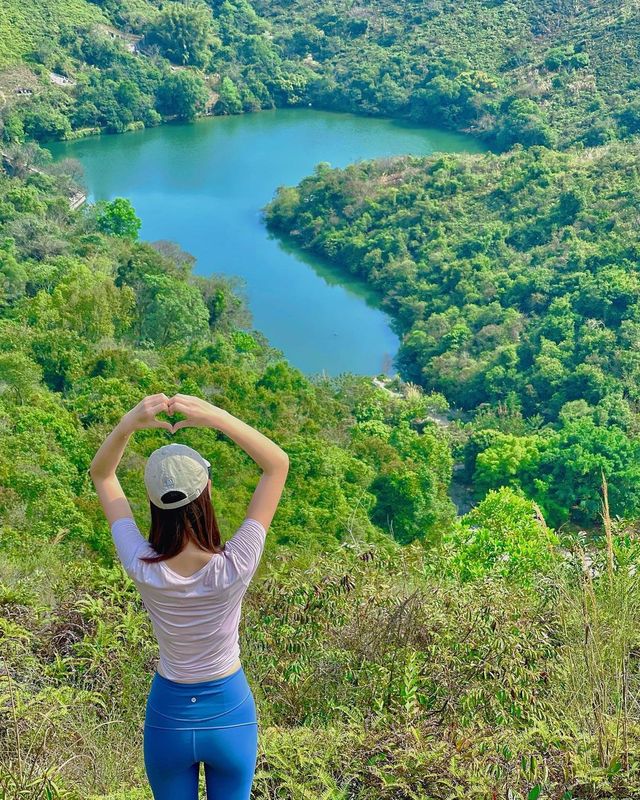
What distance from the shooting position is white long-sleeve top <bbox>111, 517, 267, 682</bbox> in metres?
1.88

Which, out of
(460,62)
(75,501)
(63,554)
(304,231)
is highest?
(460,62)

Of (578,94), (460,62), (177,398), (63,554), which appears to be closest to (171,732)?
(177,398)

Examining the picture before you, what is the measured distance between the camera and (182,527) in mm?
1899

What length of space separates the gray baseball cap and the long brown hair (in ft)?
0.07

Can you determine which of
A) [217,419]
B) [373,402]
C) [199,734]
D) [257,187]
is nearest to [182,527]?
[217,419]

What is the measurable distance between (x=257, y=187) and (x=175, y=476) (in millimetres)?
32319

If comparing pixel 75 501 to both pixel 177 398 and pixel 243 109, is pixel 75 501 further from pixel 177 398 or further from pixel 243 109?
pixel 243 109

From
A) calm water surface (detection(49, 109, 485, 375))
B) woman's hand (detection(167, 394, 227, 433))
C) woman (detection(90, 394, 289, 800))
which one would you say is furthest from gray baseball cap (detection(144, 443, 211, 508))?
calm water surface (detection(49, 109, 485, 375))

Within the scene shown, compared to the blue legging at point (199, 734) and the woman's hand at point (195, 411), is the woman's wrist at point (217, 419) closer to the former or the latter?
the woman's hand at point (195, 411)

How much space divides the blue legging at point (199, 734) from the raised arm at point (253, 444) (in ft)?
1.22

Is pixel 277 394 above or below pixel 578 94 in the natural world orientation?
below

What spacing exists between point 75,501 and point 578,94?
2988 centimetres

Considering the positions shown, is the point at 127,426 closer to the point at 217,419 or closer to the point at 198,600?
the point at 217,419

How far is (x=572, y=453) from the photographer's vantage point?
51.5 ft
